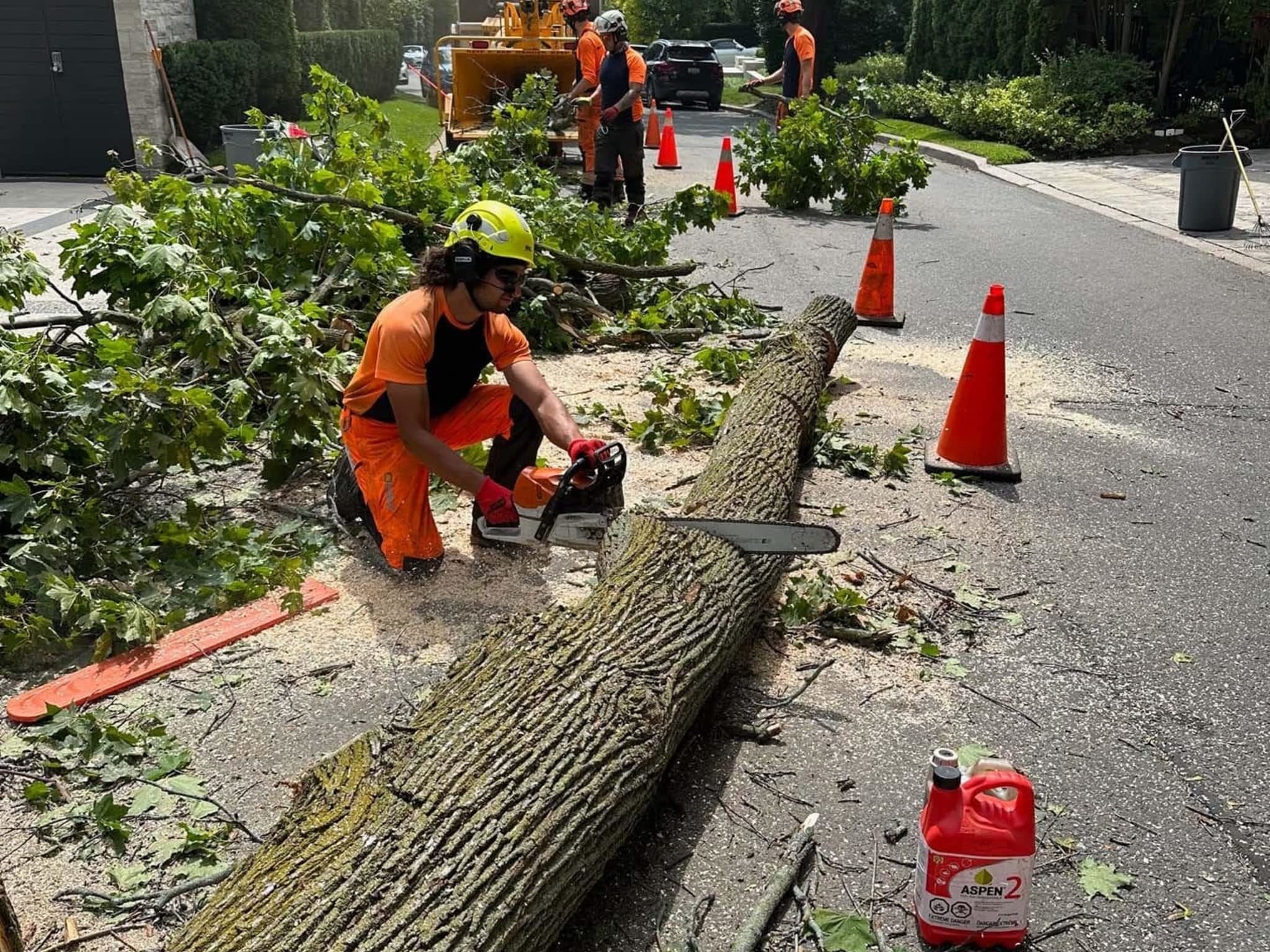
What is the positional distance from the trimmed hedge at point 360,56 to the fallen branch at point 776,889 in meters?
19.6

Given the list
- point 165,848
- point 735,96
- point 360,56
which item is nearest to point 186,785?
point 165,848

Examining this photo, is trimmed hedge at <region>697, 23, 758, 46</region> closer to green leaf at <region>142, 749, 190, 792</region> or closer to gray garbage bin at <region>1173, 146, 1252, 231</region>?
gray garbage bin at <region>1173, 146, 1252, 231</region>

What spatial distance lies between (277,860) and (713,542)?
1.80 metres

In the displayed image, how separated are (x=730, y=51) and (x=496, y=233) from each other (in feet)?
143

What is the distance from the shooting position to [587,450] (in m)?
3.75

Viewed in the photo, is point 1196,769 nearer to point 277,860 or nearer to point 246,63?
point 277,860

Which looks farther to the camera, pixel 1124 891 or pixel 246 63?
pixel 246 63

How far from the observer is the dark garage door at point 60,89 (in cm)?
1459

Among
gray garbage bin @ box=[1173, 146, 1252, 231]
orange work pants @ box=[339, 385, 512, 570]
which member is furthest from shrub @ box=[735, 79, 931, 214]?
orange work pants @ box=[339, 385, 512, 570]

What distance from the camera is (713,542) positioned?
3.70 metres

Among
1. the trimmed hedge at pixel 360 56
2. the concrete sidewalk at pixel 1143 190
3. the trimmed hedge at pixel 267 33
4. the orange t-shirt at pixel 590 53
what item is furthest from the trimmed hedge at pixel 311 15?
the concrete sidewalk at pixel 1143 190

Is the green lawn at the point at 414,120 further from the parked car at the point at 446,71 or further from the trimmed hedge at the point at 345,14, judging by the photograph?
the trimmed hedge at the point at 345,14

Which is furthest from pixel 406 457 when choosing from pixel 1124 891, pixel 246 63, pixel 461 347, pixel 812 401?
pixel 246 63

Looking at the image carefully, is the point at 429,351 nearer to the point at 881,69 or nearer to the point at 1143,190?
the point at 1143,190
